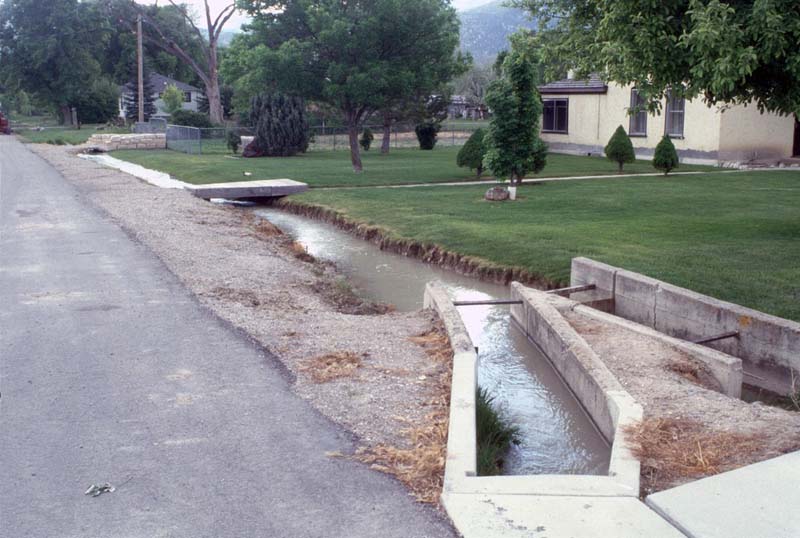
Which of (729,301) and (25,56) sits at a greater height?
(25,56)

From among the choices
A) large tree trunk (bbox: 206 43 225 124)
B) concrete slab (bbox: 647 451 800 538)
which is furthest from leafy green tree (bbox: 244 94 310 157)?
concrete slab (bbox: 647 451 800 538)

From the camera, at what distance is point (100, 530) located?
450 cm

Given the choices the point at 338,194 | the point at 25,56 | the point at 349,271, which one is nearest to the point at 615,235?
the point at 349,271

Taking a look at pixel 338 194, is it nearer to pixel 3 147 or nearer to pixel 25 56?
pixel 3 147

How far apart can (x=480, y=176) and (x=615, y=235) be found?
12.6m

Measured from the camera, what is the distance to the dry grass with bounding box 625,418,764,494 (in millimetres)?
5297

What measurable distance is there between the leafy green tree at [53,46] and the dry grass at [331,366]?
71.8 m

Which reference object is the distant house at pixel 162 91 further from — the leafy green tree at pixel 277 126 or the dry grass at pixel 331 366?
the dry grass at pixel 331 366

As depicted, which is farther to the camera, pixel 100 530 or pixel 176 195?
pixel 176 195

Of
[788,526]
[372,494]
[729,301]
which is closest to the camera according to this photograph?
[788,526]

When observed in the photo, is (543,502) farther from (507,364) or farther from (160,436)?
(507,364)

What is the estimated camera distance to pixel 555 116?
3984 cm

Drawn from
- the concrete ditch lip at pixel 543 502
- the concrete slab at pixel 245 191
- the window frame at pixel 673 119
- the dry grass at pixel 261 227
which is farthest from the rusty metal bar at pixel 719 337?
the window frame at pixel 673 119

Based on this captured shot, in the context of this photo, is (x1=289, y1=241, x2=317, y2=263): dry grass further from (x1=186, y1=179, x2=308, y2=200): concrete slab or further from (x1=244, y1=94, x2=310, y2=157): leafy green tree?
(x1=244, y1=94, x2=310, y2=157): leafy green tree
